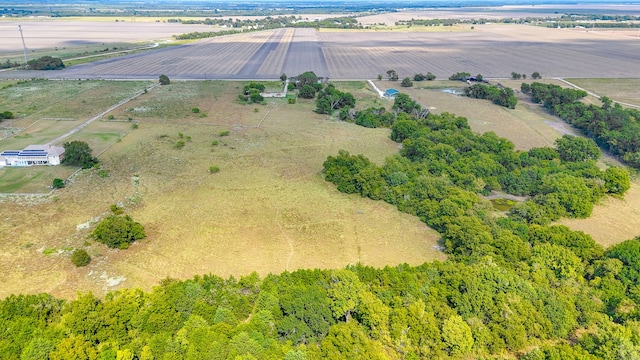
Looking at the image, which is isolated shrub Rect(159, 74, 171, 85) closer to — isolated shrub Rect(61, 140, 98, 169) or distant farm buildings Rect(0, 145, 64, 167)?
isolated shrub Rect(61, 140, 98, 169)

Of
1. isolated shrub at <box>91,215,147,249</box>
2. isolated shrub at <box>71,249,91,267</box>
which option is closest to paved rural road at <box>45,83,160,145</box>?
isolated shrub at <box>91,215,147,249</box>

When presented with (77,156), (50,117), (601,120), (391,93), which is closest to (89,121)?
(50,117)

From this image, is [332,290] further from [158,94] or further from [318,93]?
[158,94]

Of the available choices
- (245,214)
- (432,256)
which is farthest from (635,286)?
(245,214)

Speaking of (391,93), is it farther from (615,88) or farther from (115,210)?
(115,210)

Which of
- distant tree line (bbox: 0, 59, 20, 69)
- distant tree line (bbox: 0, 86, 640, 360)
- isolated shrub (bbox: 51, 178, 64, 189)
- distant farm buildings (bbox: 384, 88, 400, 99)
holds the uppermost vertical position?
distant tree line (bbox: 0, 59, 20, 69)

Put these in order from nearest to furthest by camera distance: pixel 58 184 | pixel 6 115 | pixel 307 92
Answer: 1. pixel 58 184
2. pixel 6 115
3. pixel 307 92
